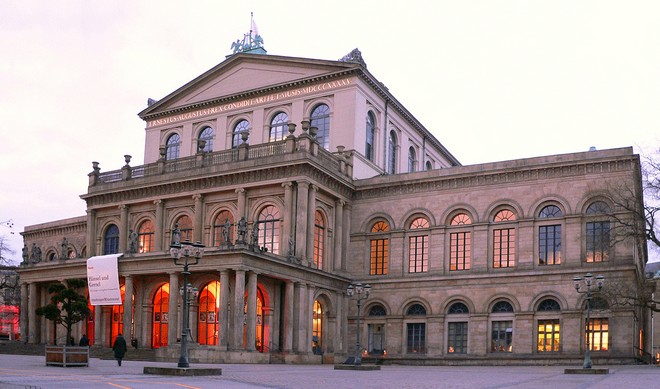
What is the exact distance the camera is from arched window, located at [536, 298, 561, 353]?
4528cm

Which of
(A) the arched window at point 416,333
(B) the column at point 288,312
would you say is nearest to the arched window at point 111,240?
(B) the column at point 288,312

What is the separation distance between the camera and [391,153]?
2318 inches

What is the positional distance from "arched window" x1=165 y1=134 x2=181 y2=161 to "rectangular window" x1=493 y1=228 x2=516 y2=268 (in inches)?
1004

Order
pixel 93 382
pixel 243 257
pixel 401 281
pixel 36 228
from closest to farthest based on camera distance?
pixel 93 382, pixel 243 257, pixel 401 281, pixel 36 228

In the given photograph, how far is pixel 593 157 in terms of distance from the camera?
149 feet

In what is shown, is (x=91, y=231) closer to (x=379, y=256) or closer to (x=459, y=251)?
(x=379, y=256)

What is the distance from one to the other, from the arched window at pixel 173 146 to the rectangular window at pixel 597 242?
30.8 meters

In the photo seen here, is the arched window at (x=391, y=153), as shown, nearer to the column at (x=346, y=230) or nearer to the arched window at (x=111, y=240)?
the column at (x=346, y=230)

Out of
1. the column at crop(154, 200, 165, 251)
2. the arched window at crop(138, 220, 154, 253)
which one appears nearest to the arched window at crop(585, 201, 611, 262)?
the column at crop(154, 200, 165, 251)

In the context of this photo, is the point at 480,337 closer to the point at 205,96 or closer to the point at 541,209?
the point at 541,209

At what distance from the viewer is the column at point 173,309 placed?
4584 centimetres

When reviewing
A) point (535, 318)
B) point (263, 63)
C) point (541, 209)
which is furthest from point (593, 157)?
point (263, 63)

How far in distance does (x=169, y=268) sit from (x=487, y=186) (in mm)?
19501

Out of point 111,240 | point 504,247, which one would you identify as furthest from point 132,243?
point 504,247
